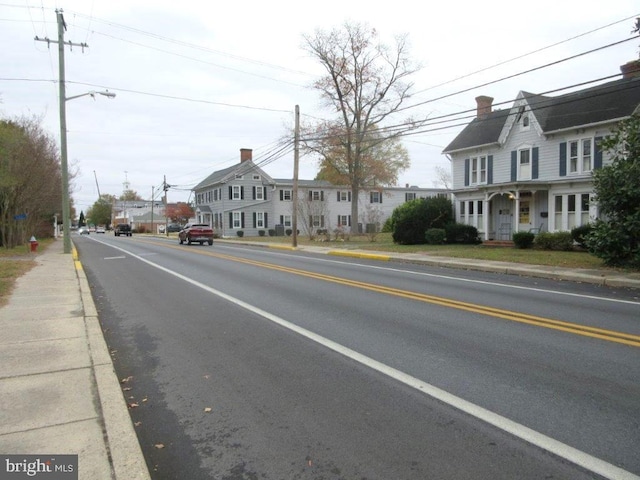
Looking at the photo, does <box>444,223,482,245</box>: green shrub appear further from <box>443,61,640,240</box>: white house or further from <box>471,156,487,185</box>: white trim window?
<box>471,156,487,185</box>: white trim window

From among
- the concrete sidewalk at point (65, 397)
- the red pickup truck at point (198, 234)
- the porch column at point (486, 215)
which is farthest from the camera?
the red pickup truck at point (198, 234)

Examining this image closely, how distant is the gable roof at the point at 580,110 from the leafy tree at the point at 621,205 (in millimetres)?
5602

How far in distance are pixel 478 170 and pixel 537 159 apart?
3.94m

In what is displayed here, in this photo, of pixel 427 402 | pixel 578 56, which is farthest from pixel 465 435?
pixel 578 56

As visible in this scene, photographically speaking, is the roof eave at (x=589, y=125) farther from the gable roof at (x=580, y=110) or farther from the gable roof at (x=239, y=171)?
the gable roof at (x=239, y=171)

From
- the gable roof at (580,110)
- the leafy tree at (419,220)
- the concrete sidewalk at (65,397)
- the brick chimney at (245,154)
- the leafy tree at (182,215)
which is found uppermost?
the brick chimney at (245,154)

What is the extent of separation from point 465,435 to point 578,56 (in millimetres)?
14547

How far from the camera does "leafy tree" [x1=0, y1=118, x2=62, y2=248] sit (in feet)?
72.7

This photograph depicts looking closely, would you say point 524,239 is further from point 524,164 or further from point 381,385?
point 381,385

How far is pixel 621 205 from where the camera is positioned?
552 inches

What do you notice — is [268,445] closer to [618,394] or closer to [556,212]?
Answer: [618,394]

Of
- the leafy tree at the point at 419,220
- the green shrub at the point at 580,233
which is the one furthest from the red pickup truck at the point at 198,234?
the green shrub at the point at 580,233

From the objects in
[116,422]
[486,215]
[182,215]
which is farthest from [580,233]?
[182,215]

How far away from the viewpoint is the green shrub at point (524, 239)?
2353 cm
